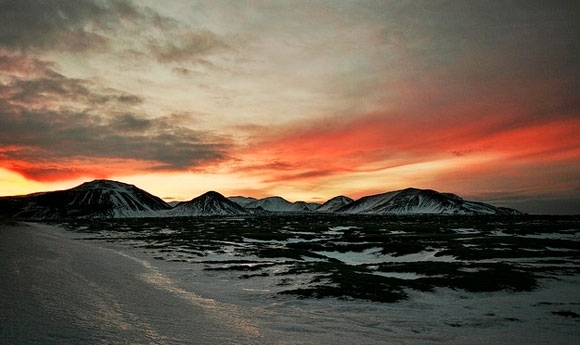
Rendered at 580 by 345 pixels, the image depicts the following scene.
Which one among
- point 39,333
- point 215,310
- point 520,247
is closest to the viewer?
point 39,333

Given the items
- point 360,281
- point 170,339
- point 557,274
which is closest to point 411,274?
point 360,281

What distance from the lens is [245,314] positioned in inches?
677

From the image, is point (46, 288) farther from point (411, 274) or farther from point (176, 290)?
point (411, 274)

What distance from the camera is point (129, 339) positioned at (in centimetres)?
1179

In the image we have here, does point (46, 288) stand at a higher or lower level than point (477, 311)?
higher

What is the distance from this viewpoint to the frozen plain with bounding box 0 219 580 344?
509 inches

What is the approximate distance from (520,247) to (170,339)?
5287cm

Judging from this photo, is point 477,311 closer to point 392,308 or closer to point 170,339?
point 392,308

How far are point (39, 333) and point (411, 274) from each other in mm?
27432

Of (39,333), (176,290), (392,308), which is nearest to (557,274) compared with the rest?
(392,308)

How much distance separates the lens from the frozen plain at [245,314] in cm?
1293

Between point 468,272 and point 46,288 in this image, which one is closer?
point 46,288

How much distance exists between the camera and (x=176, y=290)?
22719mm

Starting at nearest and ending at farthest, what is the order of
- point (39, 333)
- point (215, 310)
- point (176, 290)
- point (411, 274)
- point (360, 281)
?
point (39, 333) → point (215, 310) → point (176, 290) → point (360, 281) → point (411, 274)
